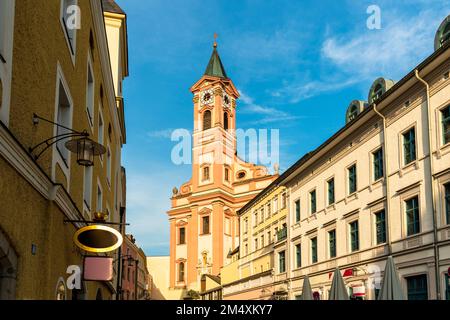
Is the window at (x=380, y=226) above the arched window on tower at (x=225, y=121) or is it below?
below

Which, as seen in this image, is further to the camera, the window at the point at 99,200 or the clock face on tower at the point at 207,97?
the clock face on tower at the point at 207,97

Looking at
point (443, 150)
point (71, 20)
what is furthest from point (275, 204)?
point (71, 20)

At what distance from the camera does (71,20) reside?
11867 millimetres

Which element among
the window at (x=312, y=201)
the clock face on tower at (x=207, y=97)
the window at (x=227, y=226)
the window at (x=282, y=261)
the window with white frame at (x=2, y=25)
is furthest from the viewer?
the clock face on tower at (x=207, y=97)

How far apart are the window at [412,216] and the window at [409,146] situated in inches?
67.7

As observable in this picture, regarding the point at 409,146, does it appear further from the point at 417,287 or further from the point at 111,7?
the point at 111,7

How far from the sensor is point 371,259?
26.0 m

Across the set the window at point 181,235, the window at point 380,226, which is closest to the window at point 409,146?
the window at point 380,226

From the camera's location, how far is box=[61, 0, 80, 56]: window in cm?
1131

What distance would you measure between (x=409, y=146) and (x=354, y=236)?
6644mm

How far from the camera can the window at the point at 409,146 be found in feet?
76.6

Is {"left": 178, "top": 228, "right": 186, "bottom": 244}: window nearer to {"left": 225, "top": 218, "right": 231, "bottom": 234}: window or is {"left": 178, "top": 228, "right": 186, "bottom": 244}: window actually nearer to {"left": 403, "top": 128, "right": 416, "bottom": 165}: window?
{"left": 225, "top": 218, "right": 231, "bottom": 234}: window

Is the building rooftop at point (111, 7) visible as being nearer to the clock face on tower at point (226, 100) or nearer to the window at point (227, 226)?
the window at point (227, 226)
